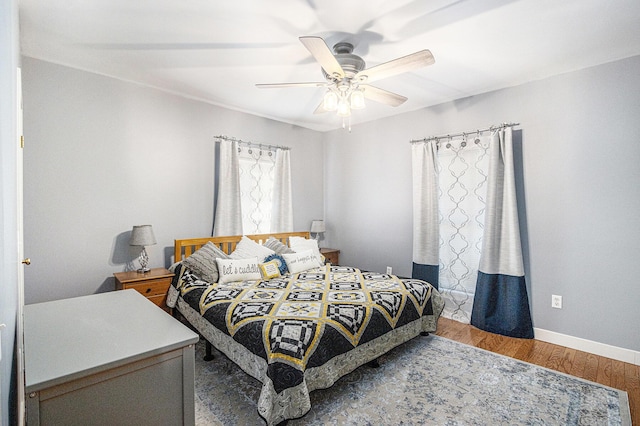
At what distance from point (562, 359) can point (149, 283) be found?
385cm

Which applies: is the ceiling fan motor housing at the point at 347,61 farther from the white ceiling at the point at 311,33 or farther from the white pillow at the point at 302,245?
the white pillow at the point at 302,245

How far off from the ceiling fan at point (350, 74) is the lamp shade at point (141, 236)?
192cm

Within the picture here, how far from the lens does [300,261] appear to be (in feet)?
12.0

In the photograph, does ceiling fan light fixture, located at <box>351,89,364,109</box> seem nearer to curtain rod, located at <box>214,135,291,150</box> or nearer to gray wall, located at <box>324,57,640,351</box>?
gray wall, located at <box>324,57,640,351</box>

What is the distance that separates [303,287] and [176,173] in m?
Answer: 2.02

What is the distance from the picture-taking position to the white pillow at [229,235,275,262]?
349cm

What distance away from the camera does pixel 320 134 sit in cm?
523

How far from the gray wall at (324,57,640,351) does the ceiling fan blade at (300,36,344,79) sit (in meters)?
2.15

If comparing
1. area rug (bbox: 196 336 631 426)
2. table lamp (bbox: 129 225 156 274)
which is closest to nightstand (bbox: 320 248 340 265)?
area rug (bbox: 196 336 631 426)

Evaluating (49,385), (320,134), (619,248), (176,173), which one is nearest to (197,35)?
(176,173)

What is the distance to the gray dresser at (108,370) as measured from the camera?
97cm

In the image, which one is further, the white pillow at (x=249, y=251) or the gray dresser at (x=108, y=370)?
the white pillow at (x=249, y=251)

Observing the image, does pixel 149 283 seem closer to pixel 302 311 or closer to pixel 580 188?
pixel 302 311

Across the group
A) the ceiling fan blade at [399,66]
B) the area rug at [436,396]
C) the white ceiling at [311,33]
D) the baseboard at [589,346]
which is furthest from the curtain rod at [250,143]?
the baseboard at [589,346]
